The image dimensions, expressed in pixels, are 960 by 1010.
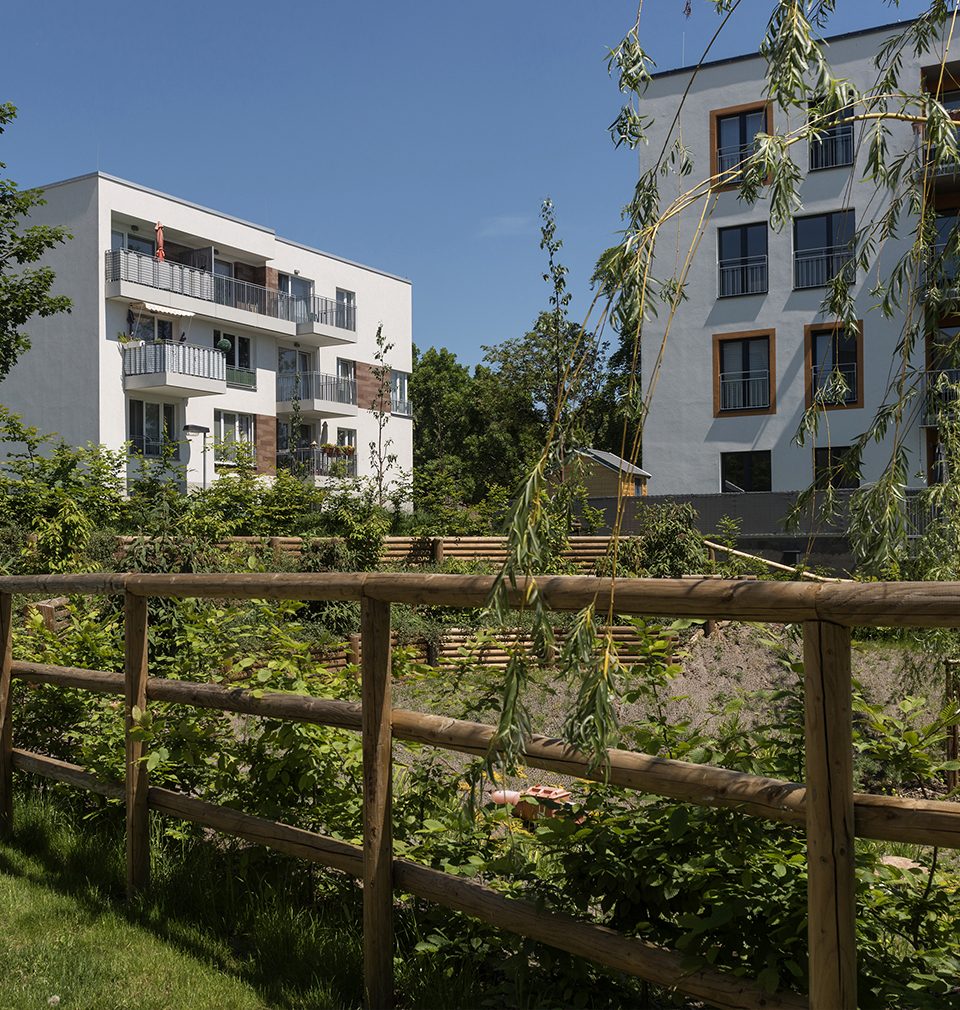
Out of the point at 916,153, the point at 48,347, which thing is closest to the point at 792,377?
the point at 48,347

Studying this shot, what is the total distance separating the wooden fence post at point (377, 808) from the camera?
3121 mm

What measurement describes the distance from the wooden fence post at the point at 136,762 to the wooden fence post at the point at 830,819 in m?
2.98

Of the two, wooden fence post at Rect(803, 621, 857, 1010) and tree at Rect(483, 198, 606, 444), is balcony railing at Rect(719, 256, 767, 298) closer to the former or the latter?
tree at Rect(483, 198, 606, 444)

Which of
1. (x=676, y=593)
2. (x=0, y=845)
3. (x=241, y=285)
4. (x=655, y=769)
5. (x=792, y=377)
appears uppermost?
(x=241, y=285)

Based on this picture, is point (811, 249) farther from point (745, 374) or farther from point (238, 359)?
point (238, 359)

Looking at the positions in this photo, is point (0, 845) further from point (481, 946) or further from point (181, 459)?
point (181, 459)

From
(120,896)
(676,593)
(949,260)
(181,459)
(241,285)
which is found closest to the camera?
(676,593)

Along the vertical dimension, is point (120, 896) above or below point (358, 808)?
below

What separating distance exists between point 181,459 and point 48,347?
16.5 ft

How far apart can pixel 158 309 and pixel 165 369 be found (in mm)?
2181

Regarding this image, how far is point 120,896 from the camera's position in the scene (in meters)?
4.27

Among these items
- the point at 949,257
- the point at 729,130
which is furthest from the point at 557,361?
the point at 949,257

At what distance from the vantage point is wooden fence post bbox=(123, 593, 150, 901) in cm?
422

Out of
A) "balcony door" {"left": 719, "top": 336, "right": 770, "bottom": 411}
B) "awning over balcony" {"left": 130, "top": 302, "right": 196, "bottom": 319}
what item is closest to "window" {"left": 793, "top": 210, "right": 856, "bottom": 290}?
"balcony door" {"left": 719, "top": 336, "right": 770, "bottom": 411}
